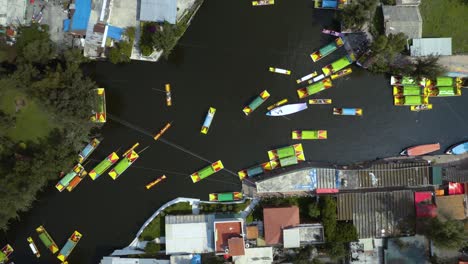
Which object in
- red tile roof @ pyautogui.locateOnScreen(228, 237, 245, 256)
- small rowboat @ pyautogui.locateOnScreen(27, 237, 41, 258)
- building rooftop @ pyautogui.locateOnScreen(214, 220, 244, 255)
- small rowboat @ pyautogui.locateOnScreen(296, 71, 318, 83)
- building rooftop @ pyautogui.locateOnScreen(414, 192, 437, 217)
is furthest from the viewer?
small rowboat @ pyautogui.locateOnScreen(27, 237, 41, 258)

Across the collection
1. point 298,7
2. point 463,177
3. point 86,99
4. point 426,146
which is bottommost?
point 463,177

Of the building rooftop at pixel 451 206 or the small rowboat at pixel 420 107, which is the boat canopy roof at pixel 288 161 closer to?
the small rowboat at pixel 420 107

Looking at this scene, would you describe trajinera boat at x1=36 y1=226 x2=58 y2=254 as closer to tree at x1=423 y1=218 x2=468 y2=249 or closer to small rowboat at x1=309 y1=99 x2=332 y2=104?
small rowboat at x1=309 y1=99 x2=332 y2=104

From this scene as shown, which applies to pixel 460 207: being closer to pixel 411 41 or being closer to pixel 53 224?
pixel 411 41

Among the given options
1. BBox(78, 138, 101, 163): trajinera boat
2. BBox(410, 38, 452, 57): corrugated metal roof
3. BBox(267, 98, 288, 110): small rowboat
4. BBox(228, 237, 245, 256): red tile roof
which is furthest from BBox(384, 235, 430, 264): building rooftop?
BBox(78, 138, 101, 163): trajinera boat

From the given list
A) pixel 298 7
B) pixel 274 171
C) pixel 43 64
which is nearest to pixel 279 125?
pixel 274 171

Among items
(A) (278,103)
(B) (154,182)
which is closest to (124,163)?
(B) (154,182)
